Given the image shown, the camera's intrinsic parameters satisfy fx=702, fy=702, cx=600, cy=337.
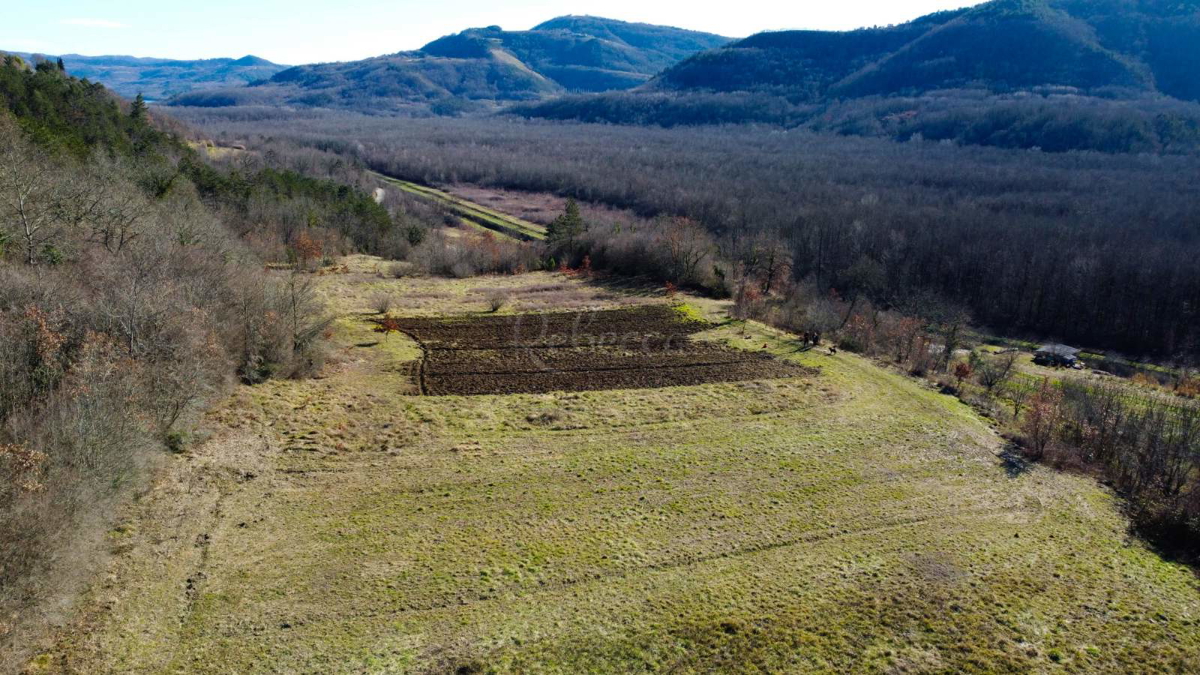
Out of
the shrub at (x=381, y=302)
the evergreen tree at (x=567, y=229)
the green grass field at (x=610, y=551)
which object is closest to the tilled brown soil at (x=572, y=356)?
the shrub at (x=381, y=302)

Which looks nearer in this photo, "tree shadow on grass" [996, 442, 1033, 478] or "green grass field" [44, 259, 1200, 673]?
"green grass field" [44, 259, 1200, 673]

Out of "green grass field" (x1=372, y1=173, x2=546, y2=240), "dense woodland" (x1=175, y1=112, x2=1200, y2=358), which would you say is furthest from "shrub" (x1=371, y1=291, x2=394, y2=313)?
"green grass field" (x1=372, y1=173, x2=546, y2=240)

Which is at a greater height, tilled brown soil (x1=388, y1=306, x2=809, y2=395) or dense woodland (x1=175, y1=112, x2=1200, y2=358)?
dense woodland (x1=175, y1=112, x2=1200, y2=358)

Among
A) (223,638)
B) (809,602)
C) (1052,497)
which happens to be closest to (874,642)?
(809,602)

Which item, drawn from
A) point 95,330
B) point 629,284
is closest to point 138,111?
point 629,284

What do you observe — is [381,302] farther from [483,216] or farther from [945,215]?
[945,215]

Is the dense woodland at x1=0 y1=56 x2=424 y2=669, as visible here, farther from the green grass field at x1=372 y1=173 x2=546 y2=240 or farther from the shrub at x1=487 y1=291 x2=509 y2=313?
the green grass field at x1=372 y1=173 x2=546 y2=240

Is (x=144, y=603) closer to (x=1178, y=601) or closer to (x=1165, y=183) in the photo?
(x=1178, y=601)
